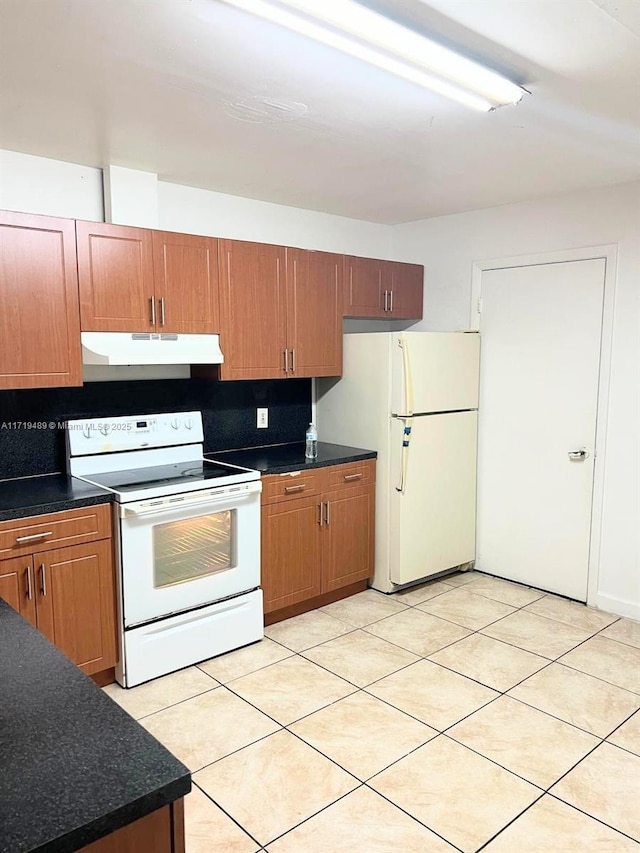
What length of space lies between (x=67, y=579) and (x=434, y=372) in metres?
2.40

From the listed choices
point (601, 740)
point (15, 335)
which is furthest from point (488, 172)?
point (601, 740)

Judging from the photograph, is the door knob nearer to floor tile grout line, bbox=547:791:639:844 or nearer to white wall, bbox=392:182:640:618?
white wall, bbox=392:182:640:618

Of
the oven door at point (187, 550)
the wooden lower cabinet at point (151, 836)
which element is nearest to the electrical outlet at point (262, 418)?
the oven door at point (187, 550)

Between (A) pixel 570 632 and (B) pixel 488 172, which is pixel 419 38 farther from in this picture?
(A) pixel 570 632

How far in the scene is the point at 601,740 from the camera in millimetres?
2527

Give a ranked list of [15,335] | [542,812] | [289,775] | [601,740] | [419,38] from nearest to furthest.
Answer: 1. [419,38]
2. [542,812]
3. [289,775]
4. [601,740]
5. [15,335]

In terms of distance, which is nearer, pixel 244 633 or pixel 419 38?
pixel 419 38

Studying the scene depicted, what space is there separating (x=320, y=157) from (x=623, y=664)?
286cm

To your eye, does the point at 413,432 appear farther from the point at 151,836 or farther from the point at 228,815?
the point at 151,836

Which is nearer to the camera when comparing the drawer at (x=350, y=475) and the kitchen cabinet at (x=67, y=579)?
the kitchen cabinet at (x=67, y=579)

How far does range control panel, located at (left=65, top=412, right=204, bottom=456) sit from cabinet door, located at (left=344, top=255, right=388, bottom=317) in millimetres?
1208

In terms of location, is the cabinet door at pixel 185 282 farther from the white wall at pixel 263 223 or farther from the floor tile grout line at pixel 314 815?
the floor tile grout line at pixel 314 815

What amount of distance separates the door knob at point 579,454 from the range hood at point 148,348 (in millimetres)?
2178

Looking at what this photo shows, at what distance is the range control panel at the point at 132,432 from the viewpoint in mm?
3199
